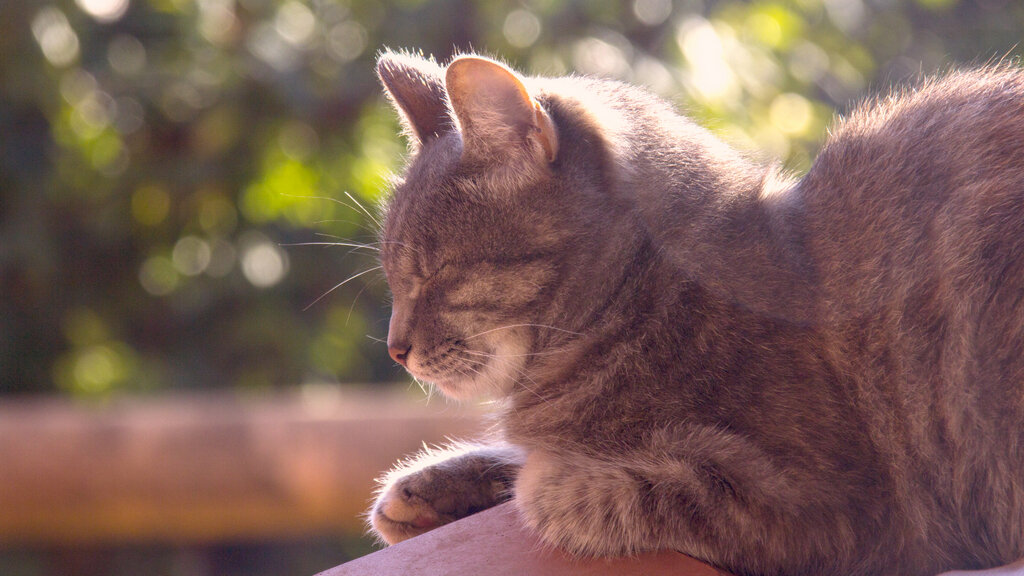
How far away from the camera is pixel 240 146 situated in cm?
385

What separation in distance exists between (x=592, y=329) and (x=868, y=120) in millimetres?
579

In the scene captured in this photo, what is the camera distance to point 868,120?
1.68 meters

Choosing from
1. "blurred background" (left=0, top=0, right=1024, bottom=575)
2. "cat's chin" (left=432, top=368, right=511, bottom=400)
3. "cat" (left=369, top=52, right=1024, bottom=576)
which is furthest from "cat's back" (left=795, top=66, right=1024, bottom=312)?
"blurred background" (left=0, top=0, right=1024, bottom=575)

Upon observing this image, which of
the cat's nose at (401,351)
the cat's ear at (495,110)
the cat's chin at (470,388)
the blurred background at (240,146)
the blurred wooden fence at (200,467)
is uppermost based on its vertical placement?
the blurred background at (240,146)

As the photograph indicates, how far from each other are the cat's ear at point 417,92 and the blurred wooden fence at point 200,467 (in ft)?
4.72

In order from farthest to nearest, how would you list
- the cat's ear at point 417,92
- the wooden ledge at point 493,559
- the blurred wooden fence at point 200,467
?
the blurred wooden fence at point 200,467 < the cat's ear at point 417,92 < the wooden ledge at point 493,559

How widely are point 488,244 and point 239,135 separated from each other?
247 centimetres

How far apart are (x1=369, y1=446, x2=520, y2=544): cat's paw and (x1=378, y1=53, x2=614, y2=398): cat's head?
0.37 feet

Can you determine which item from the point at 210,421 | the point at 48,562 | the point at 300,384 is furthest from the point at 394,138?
the point at 48,562

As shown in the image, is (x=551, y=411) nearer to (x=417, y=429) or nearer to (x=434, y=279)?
(x=434, y=279)

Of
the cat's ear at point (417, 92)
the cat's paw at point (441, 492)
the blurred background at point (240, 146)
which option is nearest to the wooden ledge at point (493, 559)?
the cat's paw at point (441, 492)

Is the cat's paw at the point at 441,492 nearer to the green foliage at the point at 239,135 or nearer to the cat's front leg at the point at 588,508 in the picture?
the cat's front leg at the point at 588,508

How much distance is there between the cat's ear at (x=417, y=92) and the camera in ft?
6.00

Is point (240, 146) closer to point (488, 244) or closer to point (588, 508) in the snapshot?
point (488, 244)
